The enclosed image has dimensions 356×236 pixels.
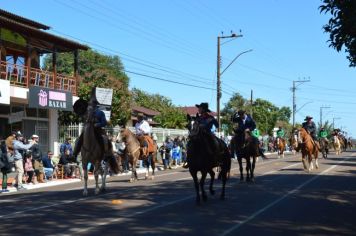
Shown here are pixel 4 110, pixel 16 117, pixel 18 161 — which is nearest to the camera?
pixel 18 161

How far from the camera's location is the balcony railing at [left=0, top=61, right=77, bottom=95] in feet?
98.8

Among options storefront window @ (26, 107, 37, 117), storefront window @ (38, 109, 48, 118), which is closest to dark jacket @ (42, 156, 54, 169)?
storefront window @ (26, 107, 37, 117)

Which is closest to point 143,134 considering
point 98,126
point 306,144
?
point 98,126

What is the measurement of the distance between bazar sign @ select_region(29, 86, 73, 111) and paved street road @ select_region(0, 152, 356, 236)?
14307mm

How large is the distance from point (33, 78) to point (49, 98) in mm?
2279

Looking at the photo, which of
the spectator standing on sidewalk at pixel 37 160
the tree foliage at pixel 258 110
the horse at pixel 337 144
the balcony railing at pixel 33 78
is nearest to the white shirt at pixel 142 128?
the spectator standing on sidewalk at pixel 37 160

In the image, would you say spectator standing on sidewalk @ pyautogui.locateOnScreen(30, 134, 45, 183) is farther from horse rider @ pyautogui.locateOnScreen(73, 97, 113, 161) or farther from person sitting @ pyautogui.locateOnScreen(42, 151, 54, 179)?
horse rider @ pyautogui.locateOnScreen(73, 97, 113, 161)

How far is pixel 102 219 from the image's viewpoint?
10.9 m

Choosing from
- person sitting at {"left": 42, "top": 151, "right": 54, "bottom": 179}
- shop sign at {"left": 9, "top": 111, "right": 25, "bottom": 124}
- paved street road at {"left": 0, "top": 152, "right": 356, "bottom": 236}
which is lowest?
paved street road at {"left": 0, "top": 152, "right": 356, "bottom": 236}

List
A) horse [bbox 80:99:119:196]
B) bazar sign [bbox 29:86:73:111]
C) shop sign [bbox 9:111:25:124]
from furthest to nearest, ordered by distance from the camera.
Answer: shop sign [bbox 9:111:25:124]
bazar sign [bbox 29:86:73:111]
horse [bbox 80:99:119:196]

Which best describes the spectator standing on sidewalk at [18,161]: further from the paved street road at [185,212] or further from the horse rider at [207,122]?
the horse rider at [207,122]

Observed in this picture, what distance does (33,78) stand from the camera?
32375mm

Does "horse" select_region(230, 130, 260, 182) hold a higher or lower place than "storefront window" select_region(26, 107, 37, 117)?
lower

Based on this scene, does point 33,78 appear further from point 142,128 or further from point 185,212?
point 185,212
